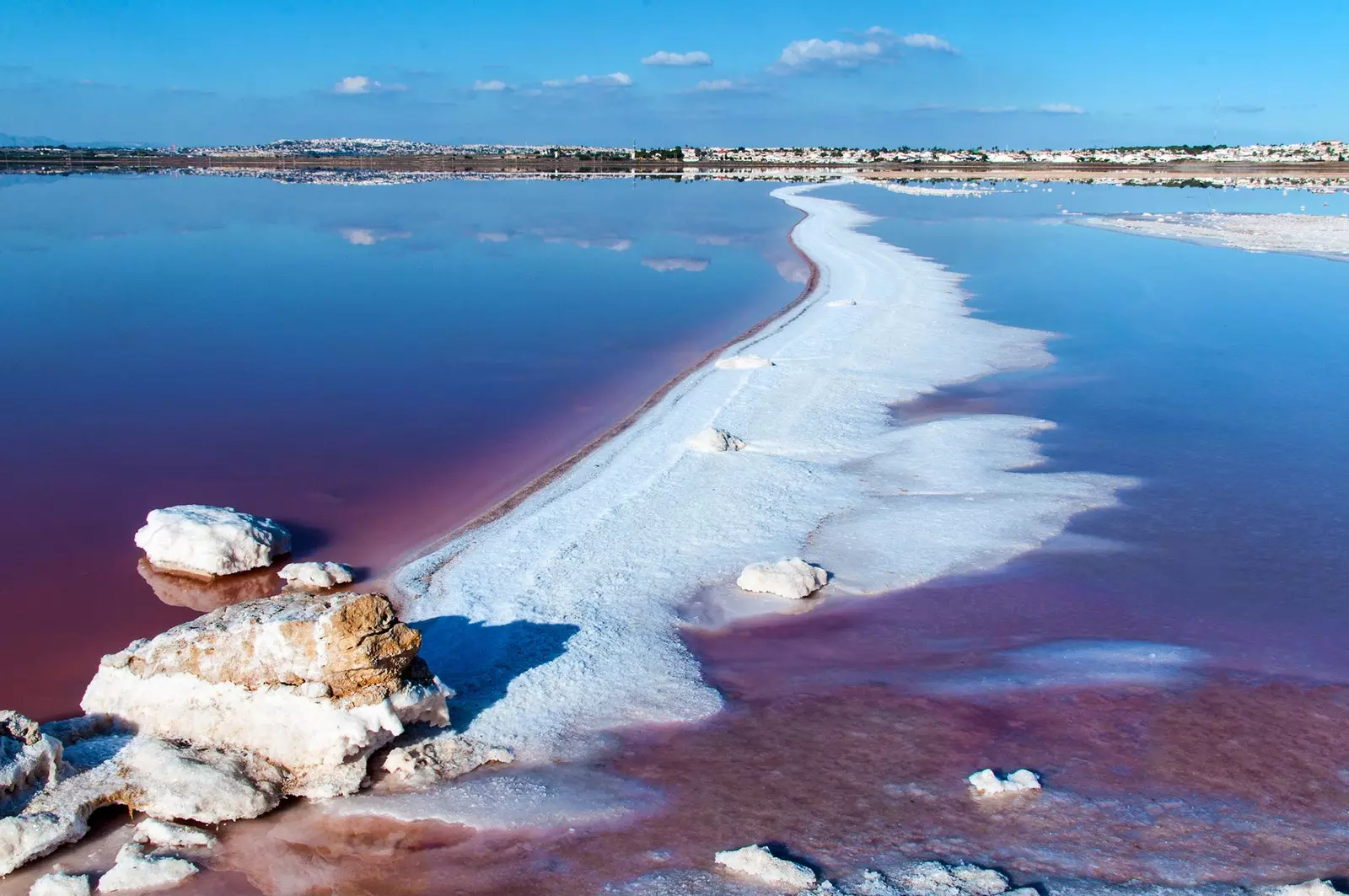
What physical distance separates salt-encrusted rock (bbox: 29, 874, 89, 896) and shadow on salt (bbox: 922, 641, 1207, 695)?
16.2 feet

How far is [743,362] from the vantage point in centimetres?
1563

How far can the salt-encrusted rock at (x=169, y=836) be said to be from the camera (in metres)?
5.17

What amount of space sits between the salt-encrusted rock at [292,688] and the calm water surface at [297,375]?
151 cm

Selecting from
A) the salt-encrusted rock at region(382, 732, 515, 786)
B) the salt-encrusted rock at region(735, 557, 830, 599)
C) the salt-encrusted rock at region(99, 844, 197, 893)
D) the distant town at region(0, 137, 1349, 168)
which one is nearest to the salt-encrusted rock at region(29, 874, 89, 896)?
the salt-encrusted rock at region(99, 844, 197, 893)

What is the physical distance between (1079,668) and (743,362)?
9.01 m

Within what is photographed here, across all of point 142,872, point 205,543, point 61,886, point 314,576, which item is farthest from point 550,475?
point 61,886

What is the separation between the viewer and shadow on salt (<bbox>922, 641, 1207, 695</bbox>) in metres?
7.03

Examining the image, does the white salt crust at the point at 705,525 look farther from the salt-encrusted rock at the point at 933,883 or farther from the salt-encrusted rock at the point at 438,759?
the salt-encrusted rock at the point at 933,883

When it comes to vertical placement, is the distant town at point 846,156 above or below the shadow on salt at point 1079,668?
above

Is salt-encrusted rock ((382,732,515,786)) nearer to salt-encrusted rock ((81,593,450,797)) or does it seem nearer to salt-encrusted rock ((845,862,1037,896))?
salt-encrusted rock ((81,593,450,797))

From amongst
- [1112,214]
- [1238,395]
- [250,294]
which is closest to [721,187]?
[1112,214]

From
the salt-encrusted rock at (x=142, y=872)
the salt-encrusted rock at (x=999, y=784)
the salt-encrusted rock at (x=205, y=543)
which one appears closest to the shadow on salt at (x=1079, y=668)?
the salt-encrusted rock at (x=999, y=784)

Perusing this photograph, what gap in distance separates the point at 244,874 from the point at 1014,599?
5.91 meters

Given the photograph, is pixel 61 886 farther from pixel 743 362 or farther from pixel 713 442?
pixel 743 362
